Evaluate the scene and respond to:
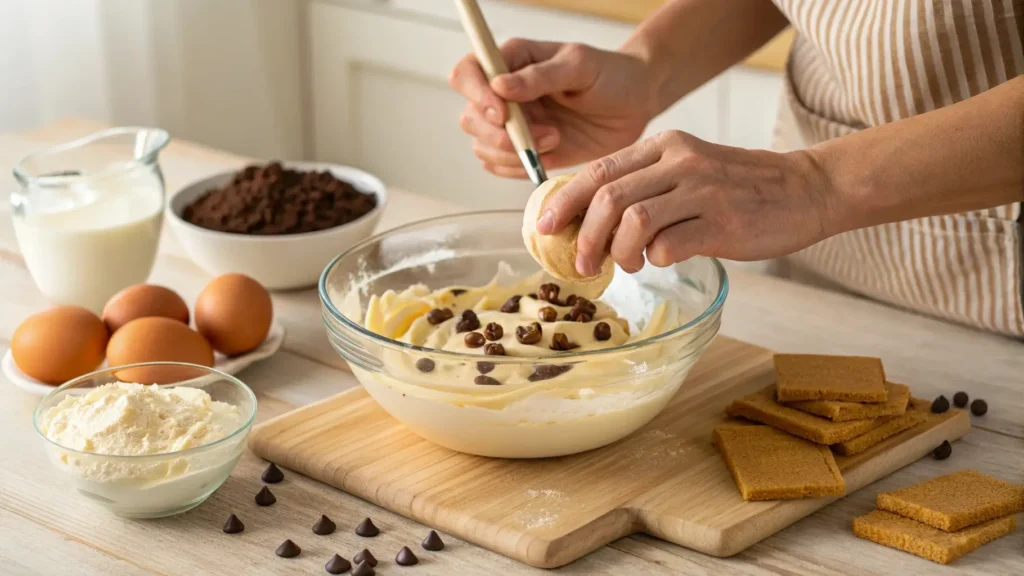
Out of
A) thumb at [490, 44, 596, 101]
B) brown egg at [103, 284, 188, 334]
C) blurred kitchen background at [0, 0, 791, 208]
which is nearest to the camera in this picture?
brown egg at [103, 284, 188, 334]

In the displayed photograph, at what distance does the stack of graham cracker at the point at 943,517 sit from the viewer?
3.81 feet

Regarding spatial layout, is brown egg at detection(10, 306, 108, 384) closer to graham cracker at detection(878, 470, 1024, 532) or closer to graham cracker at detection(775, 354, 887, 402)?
graham cracker at detection(775, 354, 887, 402)

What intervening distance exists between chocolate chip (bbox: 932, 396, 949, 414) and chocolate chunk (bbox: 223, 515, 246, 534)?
84 cm

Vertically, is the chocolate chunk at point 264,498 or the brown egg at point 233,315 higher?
the brown egg at point 233,315

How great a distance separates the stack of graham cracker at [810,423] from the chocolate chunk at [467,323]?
12.8 inches

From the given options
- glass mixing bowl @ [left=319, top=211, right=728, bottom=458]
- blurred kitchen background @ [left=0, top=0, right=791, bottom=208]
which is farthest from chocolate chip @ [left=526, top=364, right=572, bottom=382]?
blurred kitchen background @ [left=0, top=0, right=791, bottom=208]

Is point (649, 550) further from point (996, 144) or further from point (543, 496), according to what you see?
point (996, 144)

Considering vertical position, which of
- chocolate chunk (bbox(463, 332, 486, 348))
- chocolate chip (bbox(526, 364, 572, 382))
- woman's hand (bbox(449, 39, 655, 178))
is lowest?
chocolate chunk (bbox(463, 332, 486, 348))

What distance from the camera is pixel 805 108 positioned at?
194 cm

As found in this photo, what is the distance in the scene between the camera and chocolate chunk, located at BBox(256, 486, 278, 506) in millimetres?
1263

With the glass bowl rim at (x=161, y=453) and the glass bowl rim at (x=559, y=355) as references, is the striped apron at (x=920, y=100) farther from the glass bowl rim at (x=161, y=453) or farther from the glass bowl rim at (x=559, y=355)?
the glass bowl rim at (x=161, y=453)

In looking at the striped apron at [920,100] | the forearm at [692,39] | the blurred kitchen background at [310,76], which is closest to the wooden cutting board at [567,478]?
the striped apron at [920,100]

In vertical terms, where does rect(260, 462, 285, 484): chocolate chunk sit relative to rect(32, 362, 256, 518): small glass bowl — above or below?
below

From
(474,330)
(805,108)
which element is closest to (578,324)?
(474,330)
